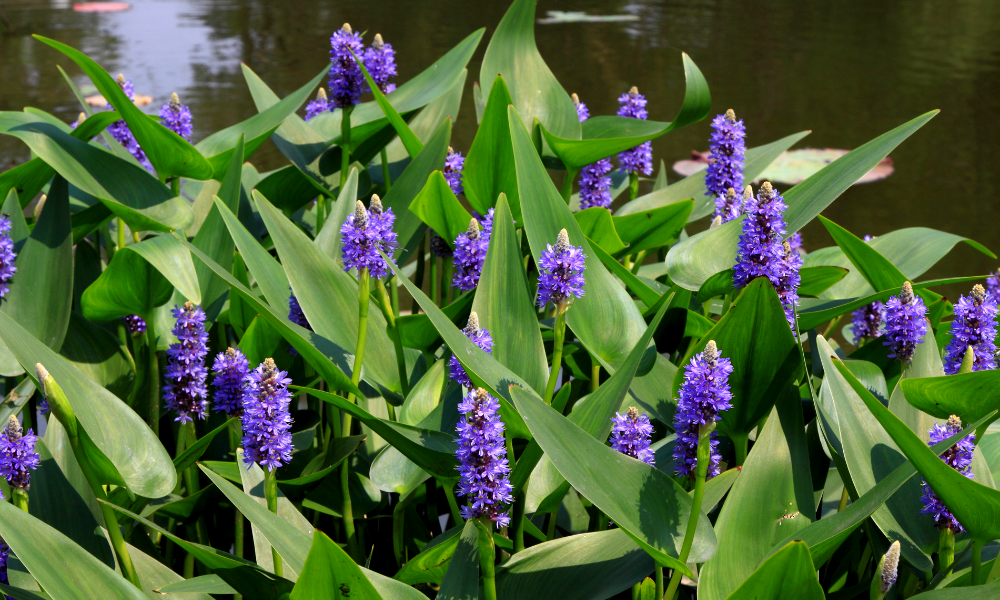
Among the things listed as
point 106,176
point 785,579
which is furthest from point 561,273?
point 106,176

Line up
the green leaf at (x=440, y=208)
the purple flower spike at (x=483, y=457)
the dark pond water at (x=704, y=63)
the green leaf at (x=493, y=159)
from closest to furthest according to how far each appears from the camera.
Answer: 1. the purple flower spike at (x=483, y=457)
2. the green leaf at (x=440, y=208)
3. the green leaf at (x=493, y=159)
4. the dark pond water at (x=704, y=63)

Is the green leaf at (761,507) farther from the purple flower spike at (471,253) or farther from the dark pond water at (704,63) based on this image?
the dark pond water at (704,63)

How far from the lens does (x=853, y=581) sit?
1.28 meters

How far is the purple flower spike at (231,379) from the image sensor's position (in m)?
1.14

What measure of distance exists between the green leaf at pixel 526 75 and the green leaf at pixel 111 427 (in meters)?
0.95

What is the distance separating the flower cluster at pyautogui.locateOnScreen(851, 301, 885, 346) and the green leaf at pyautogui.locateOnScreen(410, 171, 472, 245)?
774mm

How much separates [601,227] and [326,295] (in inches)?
18.1

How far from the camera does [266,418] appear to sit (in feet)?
2.99

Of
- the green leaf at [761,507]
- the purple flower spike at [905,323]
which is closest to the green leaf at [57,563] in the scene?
the green leaf at [761,507]

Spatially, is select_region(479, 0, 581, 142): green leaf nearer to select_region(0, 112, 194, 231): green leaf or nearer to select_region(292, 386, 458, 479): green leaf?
select_region(0, 112, 194, 231): green leaf

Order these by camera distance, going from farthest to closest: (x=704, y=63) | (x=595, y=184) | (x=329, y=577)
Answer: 1. (x=704, y=63)
2. (x=595, y=184)
3. (x=329, y=577)

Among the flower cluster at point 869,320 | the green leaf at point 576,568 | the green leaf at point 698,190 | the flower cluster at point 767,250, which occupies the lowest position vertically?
the flower cluster at point 869,320

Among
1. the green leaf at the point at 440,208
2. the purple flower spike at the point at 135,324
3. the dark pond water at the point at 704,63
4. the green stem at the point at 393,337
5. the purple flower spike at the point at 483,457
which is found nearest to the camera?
the purple flower spike at the point at 483,457

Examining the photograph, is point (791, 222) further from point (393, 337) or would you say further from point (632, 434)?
point (393, 337)
